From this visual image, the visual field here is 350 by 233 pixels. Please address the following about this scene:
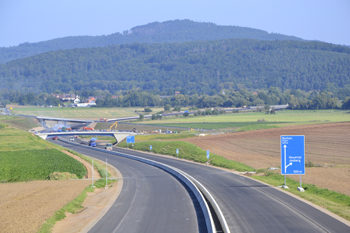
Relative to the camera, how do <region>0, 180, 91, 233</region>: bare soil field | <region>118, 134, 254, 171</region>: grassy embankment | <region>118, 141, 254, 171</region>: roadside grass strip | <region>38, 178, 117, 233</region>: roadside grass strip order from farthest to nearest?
<region>118, 134, 254, 171</region>: grassy embankment
<region>118, 141, 254, 171</region>: roadside grass strip
<region>0, 180, 91, 233</region>: bare soil field
<region>38, 178, 117, 233</region>: roadside grass strip

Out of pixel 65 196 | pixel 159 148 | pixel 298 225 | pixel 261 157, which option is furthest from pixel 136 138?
pixel 298 225

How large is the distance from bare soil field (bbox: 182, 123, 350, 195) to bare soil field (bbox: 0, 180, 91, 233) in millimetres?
23980

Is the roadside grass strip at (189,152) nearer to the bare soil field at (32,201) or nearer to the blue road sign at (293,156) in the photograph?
the blue road sign at (293,156)

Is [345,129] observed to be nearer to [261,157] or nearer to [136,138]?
[261,157]

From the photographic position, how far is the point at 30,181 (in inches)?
1722

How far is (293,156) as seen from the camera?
33.5m

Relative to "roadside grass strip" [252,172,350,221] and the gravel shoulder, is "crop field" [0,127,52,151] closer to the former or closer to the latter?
the gravel shoulder

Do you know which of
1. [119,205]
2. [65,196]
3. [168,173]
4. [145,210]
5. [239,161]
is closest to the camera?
[145,210]

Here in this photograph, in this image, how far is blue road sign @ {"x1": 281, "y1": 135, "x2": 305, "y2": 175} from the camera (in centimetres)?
3334

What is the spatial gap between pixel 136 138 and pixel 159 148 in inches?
853

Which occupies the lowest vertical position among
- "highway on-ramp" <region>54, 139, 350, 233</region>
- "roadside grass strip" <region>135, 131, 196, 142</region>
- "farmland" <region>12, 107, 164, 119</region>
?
"roadside grass strip" <region>135, 131, 196, 142</region>

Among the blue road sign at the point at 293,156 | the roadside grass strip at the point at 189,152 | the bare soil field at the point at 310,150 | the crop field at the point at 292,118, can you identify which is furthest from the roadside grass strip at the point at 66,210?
the crop field at the point at 292,118

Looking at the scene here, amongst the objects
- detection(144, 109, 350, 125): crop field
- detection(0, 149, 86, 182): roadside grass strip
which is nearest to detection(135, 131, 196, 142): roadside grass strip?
Result: detection(144, 109, 350, 125): crop field

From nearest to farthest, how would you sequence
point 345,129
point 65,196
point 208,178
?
1. point 65,196
2. point 208,178
3. point 345,129
